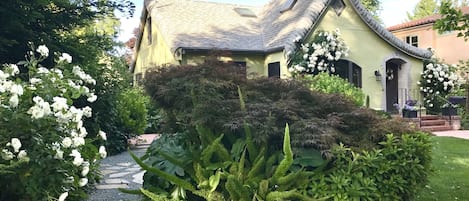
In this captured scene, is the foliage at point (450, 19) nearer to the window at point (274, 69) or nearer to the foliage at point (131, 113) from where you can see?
the foliage at point (131, 113)

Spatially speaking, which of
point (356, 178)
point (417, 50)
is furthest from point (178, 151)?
point (417, 50)

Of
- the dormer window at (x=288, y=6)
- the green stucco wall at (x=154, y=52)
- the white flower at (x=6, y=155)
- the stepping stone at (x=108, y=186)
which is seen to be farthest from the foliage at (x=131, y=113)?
the dormer window at (x=288, y=6)

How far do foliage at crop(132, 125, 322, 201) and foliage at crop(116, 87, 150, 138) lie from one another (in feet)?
16.1

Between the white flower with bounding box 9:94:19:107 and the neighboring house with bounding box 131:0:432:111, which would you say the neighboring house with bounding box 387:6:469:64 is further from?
the white flower with bounding box 9:94:19:107

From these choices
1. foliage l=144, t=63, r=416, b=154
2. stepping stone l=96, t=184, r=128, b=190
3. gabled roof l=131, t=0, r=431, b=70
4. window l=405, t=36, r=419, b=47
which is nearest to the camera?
foliage l=144, t=63, r=416, b=154

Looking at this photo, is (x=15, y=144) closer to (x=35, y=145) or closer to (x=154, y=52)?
(x=35, y=145)

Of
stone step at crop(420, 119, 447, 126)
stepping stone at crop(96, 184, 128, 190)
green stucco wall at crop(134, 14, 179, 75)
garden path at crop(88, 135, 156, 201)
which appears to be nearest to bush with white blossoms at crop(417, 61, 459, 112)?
stone step at crop(420, 119, 447, 126)

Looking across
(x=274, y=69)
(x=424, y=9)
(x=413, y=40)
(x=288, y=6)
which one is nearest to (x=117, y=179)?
(x=274, y=69)

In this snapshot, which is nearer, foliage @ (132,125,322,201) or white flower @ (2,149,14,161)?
white flower @ (2,149,14,161)

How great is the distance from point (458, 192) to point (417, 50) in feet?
39.1

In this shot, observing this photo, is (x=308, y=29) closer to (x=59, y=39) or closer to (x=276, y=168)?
(x=59, y=39)

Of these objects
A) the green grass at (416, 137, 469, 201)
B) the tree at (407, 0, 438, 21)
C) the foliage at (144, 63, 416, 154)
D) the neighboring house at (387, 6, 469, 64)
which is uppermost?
the tree at (407, 0, 438, 21)

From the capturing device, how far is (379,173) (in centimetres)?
320

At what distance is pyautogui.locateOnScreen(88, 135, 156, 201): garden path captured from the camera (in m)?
4.37
